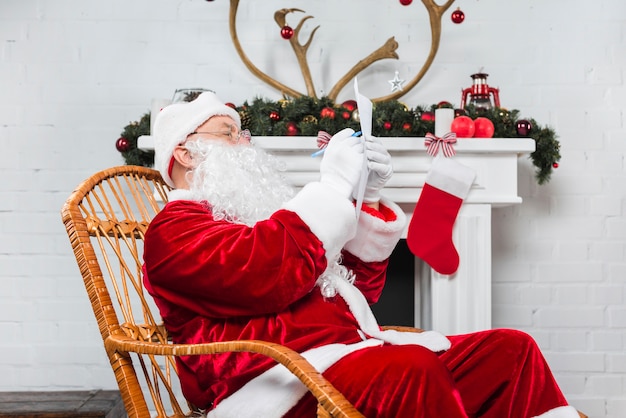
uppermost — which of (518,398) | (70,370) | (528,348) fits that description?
(528,348)

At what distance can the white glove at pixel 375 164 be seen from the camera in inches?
61.6

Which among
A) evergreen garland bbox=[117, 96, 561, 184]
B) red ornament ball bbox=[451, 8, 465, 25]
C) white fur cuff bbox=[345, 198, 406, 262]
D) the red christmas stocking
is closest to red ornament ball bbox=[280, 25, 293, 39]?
evergreen garland bbox=[117, 96, 561, 184]

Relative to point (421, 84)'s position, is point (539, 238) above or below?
below

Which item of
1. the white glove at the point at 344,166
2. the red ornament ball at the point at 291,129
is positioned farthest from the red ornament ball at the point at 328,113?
the white glove at the point at 344,166

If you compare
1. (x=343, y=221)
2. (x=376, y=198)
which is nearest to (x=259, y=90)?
(x=376, y=198)

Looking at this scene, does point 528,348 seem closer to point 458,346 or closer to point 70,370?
point 458,346

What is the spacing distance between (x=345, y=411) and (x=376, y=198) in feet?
2.30

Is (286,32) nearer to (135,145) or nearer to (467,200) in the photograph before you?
(135,145)

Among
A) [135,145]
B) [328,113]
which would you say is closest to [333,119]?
[328,113]

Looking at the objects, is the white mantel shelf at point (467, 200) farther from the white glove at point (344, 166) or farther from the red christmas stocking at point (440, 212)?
the white glove at point (344, 166)

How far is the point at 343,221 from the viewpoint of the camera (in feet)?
4.91

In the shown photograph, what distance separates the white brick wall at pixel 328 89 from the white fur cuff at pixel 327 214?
4.39ft

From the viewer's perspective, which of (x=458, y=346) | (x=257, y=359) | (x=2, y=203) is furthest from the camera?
(x=2, y=203)

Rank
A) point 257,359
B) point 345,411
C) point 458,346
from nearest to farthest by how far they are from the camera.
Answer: point 345,411 < point 257,359 < point 458,346
